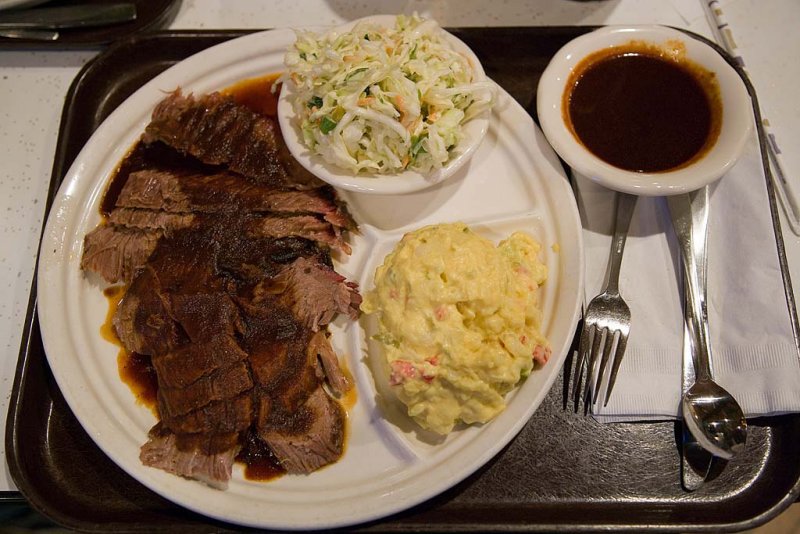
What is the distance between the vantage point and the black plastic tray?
3154mm

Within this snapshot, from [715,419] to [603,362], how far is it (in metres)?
0.47

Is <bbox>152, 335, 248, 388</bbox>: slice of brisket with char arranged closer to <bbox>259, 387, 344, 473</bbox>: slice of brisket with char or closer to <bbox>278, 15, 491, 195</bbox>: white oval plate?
<bbox>259, 387, 344, 473</bbox>: slice of brisket with char

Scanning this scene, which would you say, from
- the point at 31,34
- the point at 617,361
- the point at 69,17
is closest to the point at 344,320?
the point at 617,361

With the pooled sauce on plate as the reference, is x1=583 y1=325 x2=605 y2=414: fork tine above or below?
below

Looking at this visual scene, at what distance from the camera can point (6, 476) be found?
95.0 inches

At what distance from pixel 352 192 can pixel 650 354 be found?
1533mm

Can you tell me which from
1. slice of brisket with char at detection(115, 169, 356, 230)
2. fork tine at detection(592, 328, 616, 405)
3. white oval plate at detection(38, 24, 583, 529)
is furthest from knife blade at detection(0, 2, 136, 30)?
fork tine at detection(592, 328, 616, 405)

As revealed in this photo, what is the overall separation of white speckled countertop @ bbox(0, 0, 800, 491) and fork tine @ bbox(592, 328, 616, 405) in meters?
1.50

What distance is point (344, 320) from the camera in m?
2.54

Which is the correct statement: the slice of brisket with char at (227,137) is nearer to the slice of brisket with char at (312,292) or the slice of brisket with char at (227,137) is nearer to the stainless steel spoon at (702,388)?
the slice of brisket with char at (312,292)

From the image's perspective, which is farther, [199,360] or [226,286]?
[226,286]

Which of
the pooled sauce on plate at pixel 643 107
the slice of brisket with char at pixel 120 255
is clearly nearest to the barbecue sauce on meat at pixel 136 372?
the slice of brisket with char at pixel 120 255

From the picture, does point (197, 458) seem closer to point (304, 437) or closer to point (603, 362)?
point (304, 437)

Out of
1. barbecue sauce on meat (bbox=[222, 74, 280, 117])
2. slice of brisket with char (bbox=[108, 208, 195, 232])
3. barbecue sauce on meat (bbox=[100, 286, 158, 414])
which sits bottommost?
barbecue sauce on meat (bbox=[100, 286, 158, 414])
